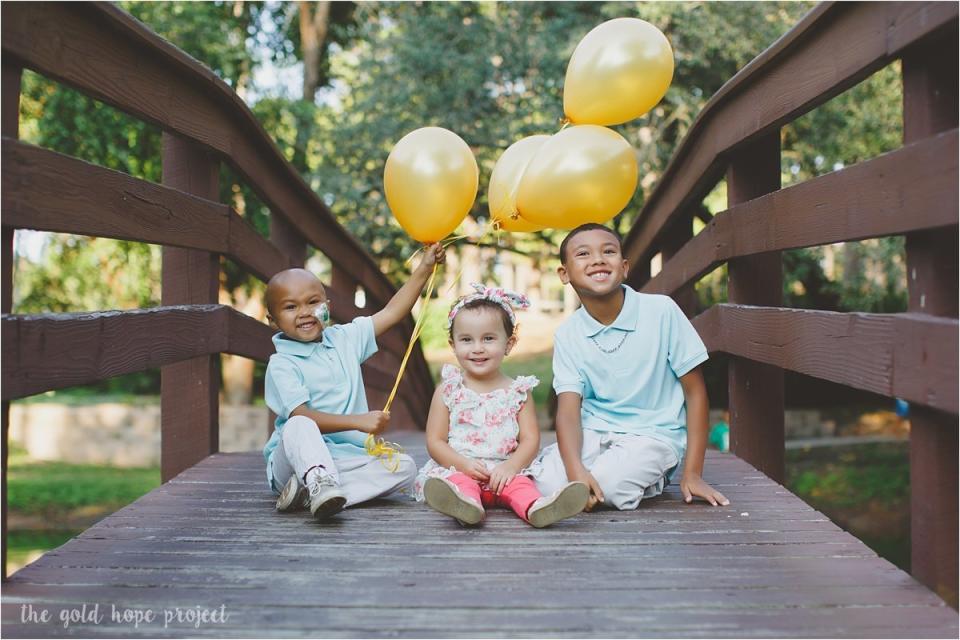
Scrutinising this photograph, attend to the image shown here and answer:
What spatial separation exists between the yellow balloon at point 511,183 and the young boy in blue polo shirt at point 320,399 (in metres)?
0.26

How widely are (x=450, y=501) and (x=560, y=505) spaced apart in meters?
0.27

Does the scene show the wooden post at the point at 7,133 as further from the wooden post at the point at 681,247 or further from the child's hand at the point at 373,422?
the wooden post at the point at 681,247

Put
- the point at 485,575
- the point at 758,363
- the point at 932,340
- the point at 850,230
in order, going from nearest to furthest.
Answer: the point at 932,340
the point at 485,575
the point at 850,230
the point at 758,363

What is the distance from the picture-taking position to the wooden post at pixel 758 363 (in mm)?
2908

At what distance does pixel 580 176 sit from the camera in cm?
266

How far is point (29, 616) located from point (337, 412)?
48.7 inches

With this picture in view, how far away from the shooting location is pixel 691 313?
3.98 meters

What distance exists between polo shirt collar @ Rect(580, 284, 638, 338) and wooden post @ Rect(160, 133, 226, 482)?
1.26 metres

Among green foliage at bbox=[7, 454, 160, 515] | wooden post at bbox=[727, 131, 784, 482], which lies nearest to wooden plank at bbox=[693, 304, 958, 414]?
wooden post at bbox=[727, 131, 784, 482]

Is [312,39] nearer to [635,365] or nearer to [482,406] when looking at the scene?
[482,406]

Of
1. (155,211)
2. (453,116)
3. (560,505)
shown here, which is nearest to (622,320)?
(560,505)

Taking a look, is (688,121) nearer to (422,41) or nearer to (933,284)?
(422,41)

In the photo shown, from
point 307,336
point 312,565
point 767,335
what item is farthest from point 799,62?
point 312,565

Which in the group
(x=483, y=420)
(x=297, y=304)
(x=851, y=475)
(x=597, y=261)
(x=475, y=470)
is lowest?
(x=851, y=475)
